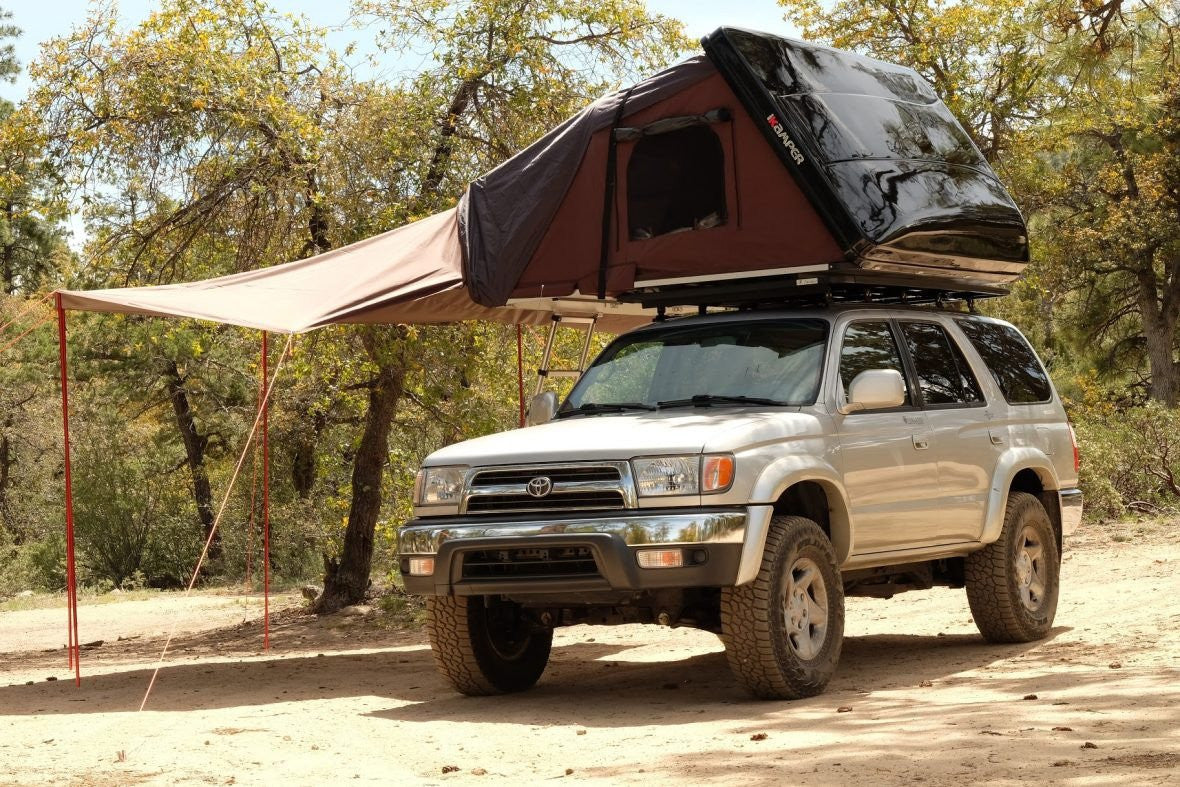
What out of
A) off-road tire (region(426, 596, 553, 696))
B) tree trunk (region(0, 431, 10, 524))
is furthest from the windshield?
tree trunk (region(0, 431, 10, 524))

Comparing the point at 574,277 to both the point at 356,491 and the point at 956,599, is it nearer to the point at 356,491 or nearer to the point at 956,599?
the point at 956,599

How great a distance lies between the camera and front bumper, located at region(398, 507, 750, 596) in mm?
6969

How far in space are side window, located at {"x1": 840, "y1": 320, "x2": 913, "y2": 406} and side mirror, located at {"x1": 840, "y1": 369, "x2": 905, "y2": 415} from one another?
324mm

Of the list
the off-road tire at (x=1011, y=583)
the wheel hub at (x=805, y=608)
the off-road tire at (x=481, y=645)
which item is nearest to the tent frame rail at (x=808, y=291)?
the off-road tire at (x=1011, y=583)

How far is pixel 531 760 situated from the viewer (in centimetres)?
626

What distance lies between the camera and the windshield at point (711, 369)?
7.97 meters

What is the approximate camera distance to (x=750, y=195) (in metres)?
8.76

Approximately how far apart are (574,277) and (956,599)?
16.3 feet

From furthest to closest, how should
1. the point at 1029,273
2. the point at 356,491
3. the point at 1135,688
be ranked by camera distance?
the point at 1029,273
the point at 356,491
the point at 1135,688

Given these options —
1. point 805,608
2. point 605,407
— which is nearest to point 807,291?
point 605,407

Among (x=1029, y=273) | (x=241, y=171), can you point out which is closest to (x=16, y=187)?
(x=241, y=171)

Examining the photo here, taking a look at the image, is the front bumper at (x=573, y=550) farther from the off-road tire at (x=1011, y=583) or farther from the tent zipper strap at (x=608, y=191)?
A: the off-road tire at (x=1011, y=583)

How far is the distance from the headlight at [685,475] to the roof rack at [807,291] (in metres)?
1.82

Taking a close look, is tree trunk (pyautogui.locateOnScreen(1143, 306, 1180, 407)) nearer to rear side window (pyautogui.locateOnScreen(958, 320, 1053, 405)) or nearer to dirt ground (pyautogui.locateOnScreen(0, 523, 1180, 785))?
dirt ground (pyautogui.locateOnScreen(0, 523, 1180, 785))
